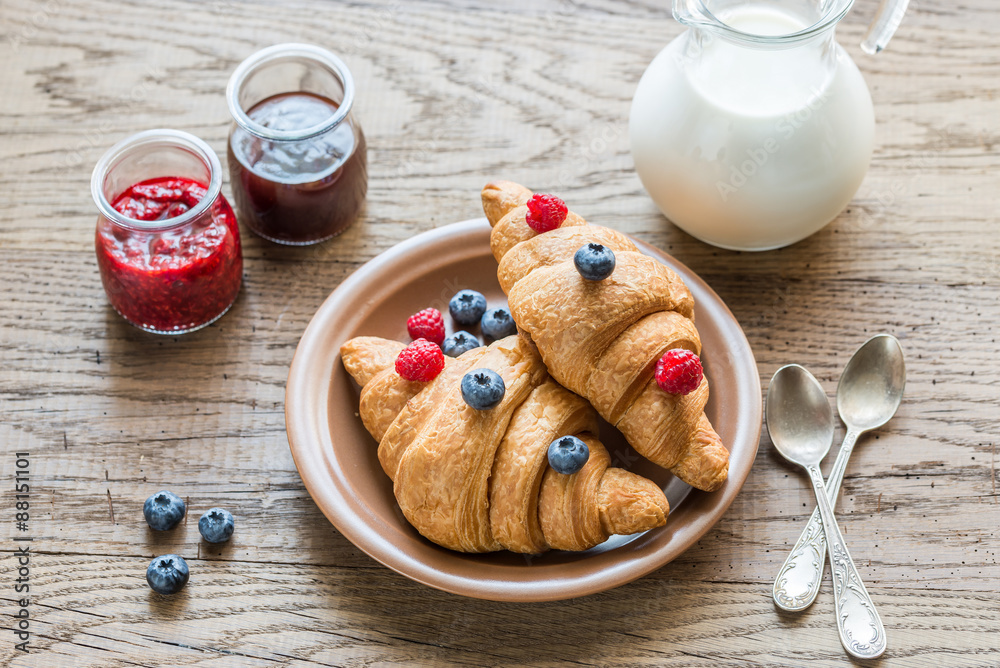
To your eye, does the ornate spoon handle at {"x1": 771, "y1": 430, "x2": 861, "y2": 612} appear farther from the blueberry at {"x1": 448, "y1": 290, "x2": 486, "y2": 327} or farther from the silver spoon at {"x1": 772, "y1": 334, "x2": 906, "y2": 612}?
the blueberry at {"x1": 448, "y1": 290, "x2": 486, "y2": 327}

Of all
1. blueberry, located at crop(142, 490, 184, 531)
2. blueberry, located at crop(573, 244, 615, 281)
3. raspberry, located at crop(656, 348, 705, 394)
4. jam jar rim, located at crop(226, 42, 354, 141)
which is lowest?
blueberry, located at crop(142, 490, 184, 531)

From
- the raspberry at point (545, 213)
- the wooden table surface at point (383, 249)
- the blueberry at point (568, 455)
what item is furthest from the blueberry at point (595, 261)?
the wooden table surface at point (383, 249)

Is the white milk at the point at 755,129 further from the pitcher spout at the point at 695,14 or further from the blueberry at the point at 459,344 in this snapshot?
the blueberry at the point at 459,344

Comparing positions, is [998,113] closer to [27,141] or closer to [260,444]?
[260,444]

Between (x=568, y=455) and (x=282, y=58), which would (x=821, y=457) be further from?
(x=282, y=58)

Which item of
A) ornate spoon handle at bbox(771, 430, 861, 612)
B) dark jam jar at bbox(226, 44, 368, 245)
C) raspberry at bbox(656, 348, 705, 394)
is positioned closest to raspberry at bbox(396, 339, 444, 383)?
raspberry at bbox(656, 348, 705, 394)

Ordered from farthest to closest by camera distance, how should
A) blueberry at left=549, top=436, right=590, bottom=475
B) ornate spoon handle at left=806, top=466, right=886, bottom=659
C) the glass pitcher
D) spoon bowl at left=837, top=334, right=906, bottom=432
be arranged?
spoon bowl at left=837, top=334, right=906, bottom=432
the glass pitcher
ornate spoon handle at left=806, top=466, right=886, bottom=659
blueberry at left=549, top=436, right=590, bottom=475

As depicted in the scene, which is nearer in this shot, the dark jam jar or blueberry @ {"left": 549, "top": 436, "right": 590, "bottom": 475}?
blueberry @ {"left": 549, "top": 436, "right": 590, "bottom": 475}
